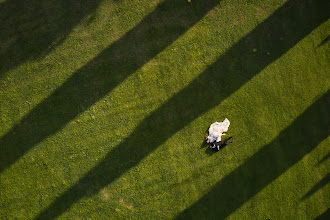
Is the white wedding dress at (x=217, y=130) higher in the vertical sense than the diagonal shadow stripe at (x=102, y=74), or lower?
lower

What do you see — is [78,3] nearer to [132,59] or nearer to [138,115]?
[132,59]

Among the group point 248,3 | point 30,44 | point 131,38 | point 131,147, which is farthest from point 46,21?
point 248,3

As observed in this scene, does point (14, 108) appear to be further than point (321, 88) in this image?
No

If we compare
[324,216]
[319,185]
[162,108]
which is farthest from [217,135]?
[324,216]

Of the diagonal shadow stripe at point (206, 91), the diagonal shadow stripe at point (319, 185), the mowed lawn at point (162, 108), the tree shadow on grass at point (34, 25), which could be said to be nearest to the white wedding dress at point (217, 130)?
the mowed lawn at point (162, 108)

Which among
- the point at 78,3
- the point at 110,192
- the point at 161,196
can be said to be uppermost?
the point at 78,3

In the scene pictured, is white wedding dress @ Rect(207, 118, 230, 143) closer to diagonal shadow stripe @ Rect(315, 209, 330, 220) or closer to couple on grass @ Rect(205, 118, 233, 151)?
couple on grass @ Rect(205, 118, 233, 151)

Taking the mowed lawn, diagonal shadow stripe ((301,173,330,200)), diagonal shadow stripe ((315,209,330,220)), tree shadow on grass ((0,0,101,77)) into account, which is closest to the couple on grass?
the mowed lawn

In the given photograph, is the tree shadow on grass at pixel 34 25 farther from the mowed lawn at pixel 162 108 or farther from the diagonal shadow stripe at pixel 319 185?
the diagonal shadow stripe at pixel 319 185
